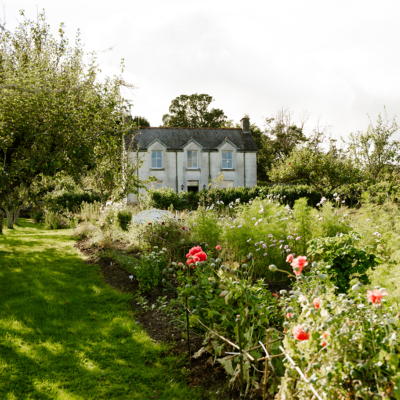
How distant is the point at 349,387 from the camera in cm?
194

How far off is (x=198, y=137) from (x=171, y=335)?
26868 millimetres

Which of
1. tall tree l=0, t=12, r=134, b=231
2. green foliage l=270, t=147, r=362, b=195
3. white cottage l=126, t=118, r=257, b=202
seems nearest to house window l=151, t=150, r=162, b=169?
white cottage l=126, t=118, r=257, b=202

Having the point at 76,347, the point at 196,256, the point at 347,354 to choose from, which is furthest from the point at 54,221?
the point at 347,354

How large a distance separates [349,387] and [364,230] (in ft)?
14.9

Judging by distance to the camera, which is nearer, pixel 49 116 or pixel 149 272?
pixel 149 272

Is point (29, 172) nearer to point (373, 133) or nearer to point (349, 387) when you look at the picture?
point (349, 387)

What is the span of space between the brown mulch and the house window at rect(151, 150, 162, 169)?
22.0 m

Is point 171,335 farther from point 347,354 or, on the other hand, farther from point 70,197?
point 70,197

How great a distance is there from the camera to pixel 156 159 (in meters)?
28.4

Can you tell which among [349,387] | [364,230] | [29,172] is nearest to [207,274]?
[349,387]

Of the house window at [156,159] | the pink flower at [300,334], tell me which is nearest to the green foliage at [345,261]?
the pink flower at [300,334]

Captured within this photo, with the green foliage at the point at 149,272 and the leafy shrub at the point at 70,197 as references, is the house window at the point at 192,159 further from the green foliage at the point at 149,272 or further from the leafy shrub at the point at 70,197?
the green foliage at the point at 149,272

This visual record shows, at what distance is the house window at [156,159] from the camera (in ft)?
92.9

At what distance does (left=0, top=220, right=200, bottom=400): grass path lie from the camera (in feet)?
9.93
